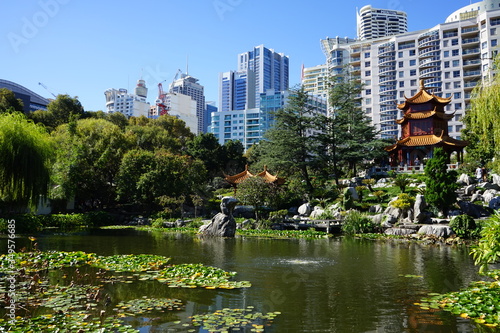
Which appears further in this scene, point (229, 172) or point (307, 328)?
point (229, 172)

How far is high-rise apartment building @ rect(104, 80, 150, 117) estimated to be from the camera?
124562mm

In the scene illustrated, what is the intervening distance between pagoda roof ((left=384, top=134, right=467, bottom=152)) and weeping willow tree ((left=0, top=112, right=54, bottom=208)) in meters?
28.4

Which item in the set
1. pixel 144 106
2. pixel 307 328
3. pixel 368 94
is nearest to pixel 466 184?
pixel 307 328

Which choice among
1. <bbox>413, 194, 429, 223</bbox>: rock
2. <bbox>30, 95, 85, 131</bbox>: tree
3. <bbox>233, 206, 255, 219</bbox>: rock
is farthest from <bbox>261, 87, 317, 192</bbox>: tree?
<bbox>30, 95, 85, 131</bbox>: tree

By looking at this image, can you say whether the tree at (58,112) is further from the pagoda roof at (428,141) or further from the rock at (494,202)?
the rock at (494,202)

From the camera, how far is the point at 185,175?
98.1 ft

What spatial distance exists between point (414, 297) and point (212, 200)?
82.5ft

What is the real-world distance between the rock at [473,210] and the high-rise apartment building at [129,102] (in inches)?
4366

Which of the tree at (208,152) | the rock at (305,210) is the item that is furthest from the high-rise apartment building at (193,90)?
the rock at (305,210)

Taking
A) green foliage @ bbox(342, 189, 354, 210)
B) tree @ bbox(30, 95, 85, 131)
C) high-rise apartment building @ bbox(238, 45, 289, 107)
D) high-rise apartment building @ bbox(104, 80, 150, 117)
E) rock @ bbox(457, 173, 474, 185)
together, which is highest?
high-rise apartment building @ bbox(238, 45, 289, 107)

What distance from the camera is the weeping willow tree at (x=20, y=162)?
643 inches

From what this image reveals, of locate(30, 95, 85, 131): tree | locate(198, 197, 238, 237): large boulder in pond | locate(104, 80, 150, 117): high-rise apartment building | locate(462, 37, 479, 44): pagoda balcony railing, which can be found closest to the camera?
locate(198, 197, 238, 237): large boulder in pond

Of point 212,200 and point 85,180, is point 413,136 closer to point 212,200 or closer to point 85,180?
point 212,200

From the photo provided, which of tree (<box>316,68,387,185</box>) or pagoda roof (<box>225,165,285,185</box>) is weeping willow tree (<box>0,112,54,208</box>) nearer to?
pagoda roof (<box>225,165,285,185</box>)
